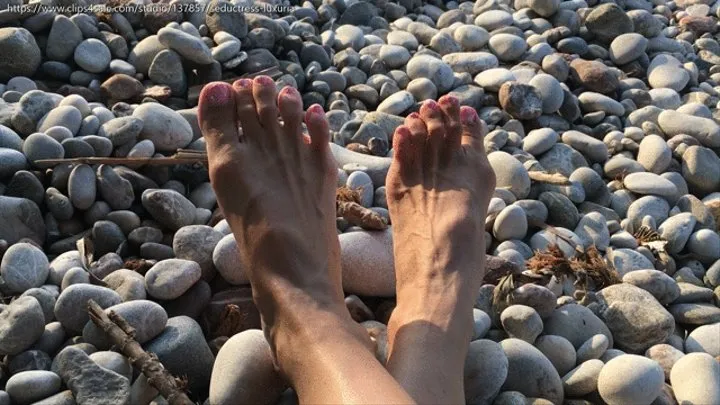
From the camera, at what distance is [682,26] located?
13.2ft

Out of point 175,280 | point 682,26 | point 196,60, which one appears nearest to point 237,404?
point 175,280

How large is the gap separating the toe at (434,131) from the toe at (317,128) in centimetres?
31

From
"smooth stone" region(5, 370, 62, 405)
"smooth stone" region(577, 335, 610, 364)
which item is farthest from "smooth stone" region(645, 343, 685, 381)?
"smooth stone" region(5, 370, 62, 405)

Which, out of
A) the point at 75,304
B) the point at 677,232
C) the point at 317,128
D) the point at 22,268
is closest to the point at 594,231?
the point at 677,232

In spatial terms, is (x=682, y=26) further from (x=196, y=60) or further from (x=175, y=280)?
(x=175, y=280)

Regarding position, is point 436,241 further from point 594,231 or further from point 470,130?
point 594,231

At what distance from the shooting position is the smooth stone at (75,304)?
5.86ft

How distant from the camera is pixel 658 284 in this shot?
86.0 inches

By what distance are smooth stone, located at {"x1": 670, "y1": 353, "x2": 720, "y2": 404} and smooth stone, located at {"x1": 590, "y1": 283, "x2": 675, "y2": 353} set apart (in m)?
0.15

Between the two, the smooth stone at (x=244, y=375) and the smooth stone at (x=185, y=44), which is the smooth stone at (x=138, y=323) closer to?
the smooth stone at (x=244, y=375)

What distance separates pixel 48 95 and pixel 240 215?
0.96 meters

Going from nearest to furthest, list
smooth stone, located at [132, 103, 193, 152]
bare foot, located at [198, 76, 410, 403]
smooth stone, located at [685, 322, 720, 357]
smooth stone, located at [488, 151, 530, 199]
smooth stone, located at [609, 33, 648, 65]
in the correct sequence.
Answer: bare foot, located at [198, 76, 410, 403] < smooth stone, located at [685, 322, 720, 357] < smooth stone, located at [132, 103, 193, 152] < smooth stone, located at [488, 151, 530, 199] < smooth stone, located at [609, 33, 648, 65]

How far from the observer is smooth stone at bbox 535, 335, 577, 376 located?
191 centimetres

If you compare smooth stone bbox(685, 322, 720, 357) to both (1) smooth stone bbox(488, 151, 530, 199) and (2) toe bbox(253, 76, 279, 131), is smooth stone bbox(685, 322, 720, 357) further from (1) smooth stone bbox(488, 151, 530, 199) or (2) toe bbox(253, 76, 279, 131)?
(2) toe bbox(253, 76, 279, 131)
